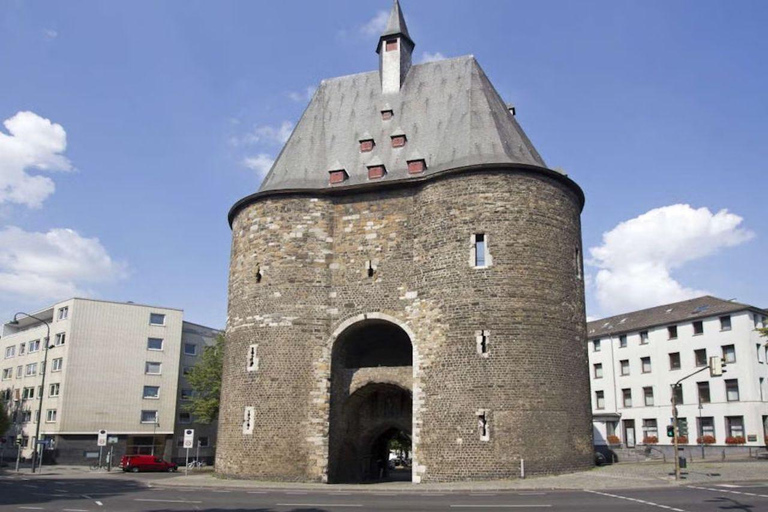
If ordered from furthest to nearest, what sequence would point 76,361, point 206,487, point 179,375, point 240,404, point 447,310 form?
point 179,375
point 76,361
point 240,404
point 447,310
point 206,487

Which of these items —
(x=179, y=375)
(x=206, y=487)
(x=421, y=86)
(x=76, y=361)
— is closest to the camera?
(x=206, y=487)

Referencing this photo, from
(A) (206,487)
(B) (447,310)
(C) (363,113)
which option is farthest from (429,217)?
(A) (206,487)

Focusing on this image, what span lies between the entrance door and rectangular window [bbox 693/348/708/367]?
25.4 ft

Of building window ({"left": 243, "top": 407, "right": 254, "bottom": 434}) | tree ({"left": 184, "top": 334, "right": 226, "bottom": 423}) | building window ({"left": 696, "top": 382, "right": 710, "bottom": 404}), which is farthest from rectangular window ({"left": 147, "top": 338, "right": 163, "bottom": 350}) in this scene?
building window ({"left": 696, "top": 382, "right": 710, "bottom": 404})

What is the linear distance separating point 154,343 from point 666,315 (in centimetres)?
4014

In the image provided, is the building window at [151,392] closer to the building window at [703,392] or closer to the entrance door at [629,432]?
the entrance door at [629,432]

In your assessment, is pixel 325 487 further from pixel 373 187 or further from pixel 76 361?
pixel 76 361

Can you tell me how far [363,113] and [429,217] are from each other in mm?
8445

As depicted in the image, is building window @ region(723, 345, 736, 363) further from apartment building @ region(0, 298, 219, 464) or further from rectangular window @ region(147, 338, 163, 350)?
rectangular window @ region(147, 338, 163, 350)

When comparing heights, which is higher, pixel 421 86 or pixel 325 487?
pixel 421 86

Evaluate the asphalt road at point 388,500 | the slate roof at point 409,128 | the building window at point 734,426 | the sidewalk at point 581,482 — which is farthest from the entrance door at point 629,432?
the asphalt road at point 388,500

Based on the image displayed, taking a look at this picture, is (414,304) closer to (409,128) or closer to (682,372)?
(409,128)

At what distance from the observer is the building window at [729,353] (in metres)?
47.5

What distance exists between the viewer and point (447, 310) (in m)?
27.2
